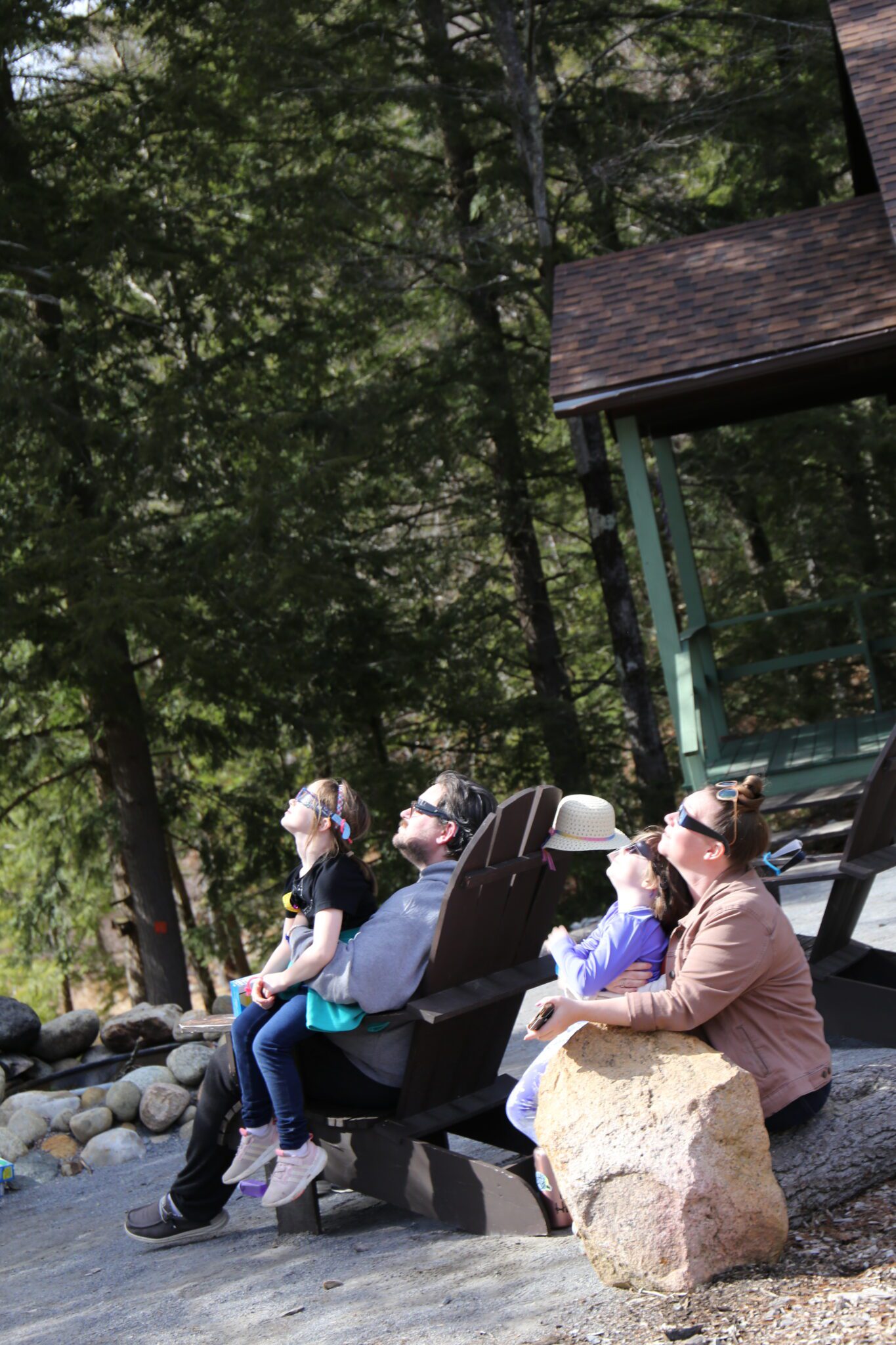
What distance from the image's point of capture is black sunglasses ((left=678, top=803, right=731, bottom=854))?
3.24 meters

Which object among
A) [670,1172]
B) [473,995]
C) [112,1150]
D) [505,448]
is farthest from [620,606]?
[670,1172]

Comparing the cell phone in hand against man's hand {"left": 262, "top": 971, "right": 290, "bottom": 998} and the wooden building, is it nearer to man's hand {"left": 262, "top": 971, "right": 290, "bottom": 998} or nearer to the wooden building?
man's hand {"left": 262, "top": 971, "right": 290, "bottom": 998}

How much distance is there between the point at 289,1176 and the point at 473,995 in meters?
0.77

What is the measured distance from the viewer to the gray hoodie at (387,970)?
12.5ft

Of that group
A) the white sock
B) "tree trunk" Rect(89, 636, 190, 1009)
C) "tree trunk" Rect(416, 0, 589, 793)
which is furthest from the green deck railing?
the white sock

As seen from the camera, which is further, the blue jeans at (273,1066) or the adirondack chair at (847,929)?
the adirondack chair at (847,929)

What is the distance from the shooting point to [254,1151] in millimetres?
4008

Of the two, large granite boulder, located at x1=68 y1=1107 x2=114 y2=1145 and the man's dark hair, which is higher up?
the man's dark hair

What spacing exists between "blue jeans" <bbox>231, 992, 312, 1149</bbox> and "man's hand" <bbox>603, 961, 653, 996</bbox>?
98cm

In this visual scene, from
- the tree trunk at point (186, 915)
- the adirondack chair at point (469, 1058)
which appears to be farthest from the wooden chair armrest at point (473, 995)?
the tree trunk at point (186, 915)

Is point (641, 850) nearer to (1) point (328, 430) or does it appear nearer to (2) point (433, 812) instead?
(2) point (433, 812)

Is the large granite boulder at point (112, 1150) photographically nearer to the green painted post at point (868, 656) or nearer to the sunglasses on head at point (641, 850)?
the sunglasses on head at point (641, 850)

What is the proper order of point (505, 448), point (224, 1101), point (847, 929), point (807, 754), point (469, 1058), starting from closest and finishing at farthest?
point (224, 1101) < point (469, 1058) < point (847, 929) < point (807, 754) < point (505, 448)

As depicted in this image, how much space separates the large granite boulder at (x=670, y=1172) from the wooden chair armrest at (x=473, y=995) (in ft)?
2.19
